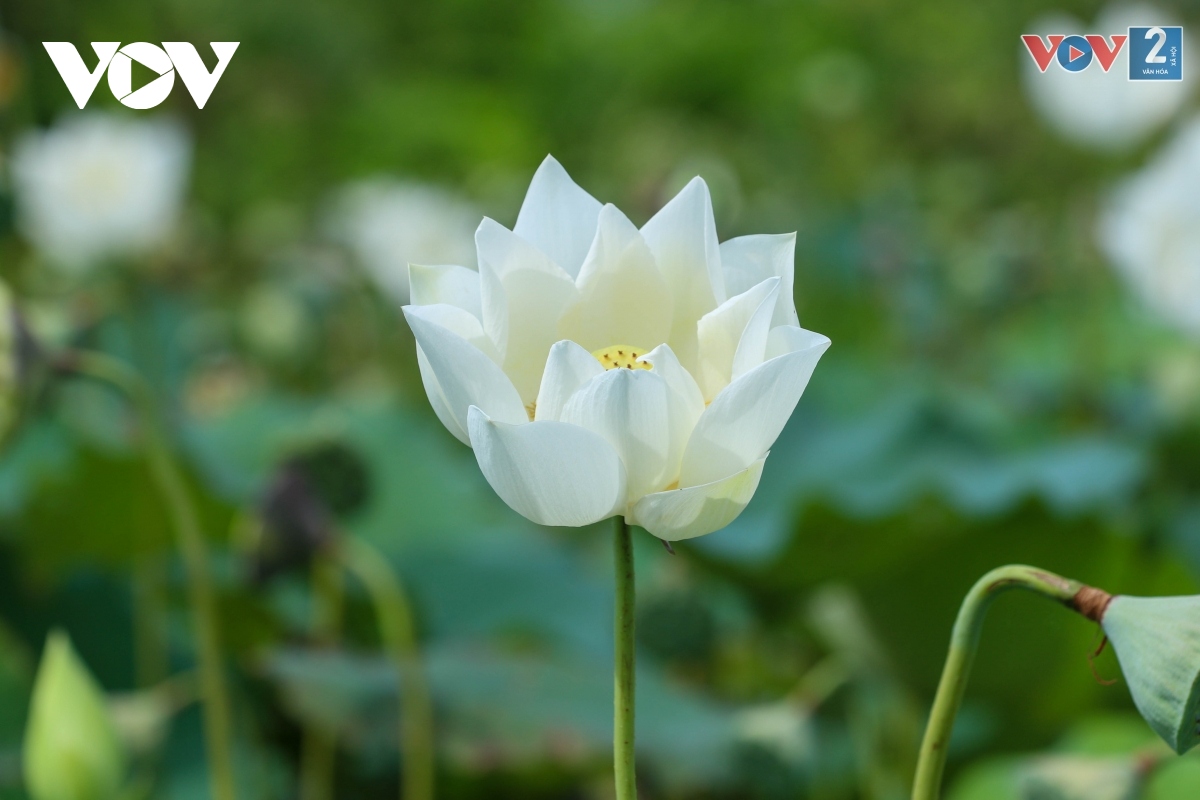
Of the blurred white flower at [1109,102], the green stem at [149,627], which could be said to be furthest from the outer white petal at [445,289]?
the blurred white flower at [1109,102]

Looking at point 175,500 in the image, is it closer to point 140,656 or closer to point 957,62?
point 140,656

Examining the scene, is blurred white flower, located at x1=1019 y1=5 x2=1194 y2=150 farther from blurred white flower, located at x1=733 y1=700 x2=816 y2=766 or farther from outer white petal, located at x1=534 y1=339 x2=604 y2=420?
outer white petal, located at x1=534 y1=339 x2=604 y2=420

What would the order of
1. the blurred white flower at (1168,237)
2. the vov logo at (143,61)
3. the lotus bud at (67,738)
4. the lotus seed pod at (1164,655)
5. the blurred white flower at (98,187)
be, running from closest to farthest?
the lotus seed pod at (1164,655) < the lotus bud at (67,738) < the vov logo at (143,61) < the blurred white flower at (1168,237) < the blurred white flower at (98,187)

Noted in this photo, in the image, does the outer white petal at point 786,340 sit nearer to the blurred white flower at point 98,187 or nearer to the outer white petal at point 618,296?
the outer white petal at point 618,296

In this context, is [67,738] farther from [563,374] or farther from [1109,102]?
[1109,102]

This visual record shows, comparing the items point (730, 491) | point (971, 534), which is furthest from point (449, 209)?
point (730, 491)

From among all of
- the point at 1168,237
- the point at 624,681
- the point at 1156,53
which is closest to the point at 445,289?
the point at 624,681
